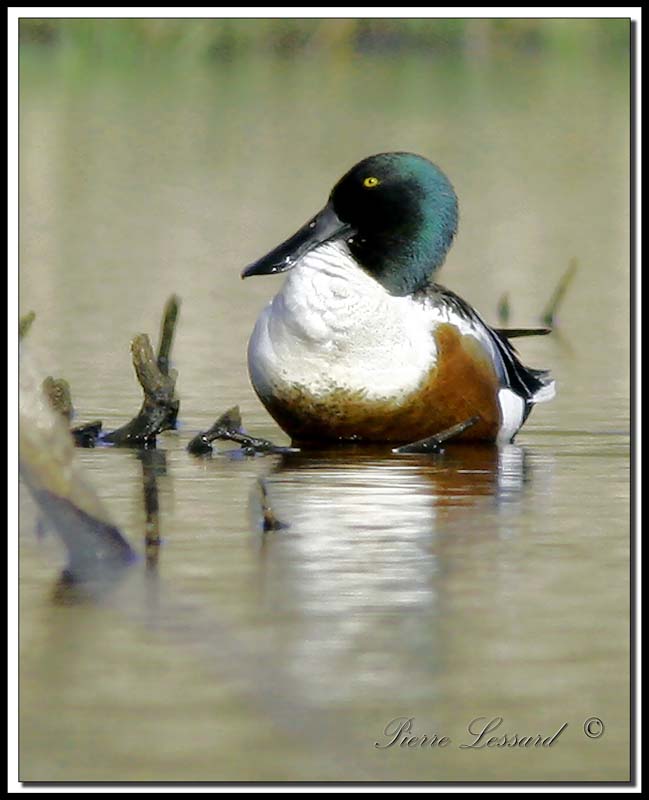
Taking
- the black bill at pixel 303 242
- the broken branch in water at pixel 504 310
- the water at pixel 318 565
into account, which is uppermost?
the black bill at pixel 303 242

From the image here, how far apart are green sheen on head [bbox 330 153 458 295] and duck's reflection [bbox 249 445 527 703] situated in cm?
76

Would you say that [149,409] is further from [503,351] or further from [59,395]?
[503,351]

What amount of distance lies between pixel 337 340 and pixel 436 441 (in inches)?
21.0

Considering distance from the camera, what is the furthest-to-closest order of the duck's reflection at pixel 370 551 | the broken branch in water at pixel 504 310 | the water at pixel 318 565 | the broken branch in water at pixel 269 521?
the broken branch in water at pixel 504 310
the broken branch in water at pixel 269 521
the duck's reflection at pixel 370 551
the water at pixel 318 565

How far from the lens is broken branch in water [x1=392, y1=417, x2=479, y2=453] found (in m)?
8.23

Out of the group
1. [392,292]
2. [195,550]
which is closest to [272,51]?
[392,292]

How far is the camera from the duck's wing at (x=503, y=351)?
858 centimetres

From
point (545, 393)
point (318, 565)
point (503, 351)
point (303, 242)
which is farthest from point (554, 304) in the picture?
point (318, 565)

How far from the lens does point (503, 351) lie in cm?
898

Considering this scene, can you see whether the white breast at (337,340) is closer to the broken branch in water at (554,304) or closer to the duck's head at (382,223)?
the duck's head at (382,223)

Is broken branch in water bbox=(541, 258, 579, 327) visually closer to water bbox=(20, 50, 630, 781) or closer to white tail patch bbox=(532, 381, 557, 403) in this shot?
water bbox=(20, 50, 630, 781)

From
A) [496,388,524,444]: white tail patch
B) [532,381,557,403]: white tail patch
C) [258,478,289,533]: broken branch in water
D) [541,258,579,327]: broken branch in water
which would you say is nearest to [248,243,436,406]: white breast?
[496,388,524,444]: white tail patch

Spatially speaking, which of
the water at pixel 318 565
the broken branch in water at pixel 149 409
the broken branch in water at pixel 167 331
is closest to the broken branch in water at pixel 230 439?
the water at pixel 318 565

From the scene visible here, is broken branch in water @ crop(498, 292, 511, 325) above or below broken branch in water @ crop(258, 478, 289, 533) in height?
above
